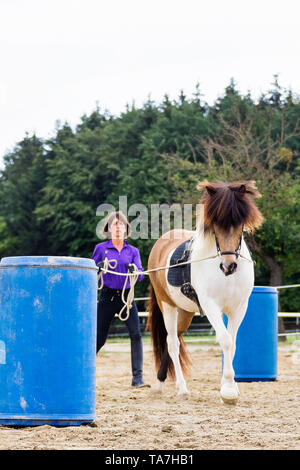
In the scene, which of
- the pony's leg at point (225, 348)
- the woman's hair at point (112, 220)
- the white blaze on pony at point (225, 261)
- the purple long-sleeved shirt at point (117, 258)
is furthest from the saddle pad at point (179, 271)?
the woman's hair at point (112, 220)

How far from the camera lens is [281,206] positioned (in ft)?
75.5

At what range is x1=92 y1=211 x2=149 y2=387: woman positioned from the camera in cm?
875

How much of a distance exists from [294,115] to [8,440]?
106 feet

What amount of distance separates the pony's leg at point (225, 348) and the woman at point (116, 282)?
186 centimetres

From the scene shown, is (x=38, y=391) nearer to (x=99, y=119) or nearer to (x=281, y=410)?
(x=281, y=410)

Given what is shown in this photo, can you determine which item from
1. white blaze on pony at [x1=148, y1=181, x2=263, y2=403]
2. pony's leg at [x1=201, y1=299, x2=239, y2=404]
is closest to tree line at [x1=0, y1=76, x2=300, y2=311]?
white blaze on pony at [x1=148, y1=181, x2=263, y2=403]

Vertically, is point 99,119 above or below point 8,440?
above

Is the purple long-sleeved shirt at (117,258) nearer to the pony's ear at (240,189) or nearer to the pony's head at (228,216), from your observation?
the pony's head at (228,216)

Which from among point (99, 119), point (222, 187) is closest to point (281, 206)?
point (222, 187)

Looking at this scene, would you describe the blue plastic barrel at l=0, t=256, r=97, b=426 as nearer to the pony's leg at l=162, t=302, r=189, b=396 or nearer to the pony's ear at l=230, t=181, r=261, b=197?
the pony's ear at l=230, t=181, r=261, b=197

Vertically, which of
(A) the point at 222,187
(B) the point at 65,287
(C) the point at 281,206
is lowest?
(B) the point at 65,287

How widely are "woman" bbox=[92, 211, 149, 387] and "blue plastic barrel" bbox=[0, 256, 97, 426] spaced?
11.6ft

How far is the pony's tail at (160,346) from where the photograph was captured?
833 centimetres
